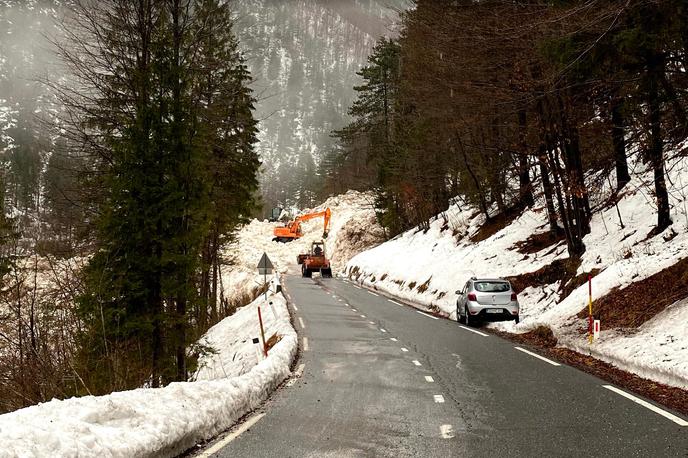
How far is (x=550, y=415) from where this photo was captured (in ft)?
23.6

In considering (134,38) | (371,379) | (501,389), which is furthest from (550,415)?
(134,38)

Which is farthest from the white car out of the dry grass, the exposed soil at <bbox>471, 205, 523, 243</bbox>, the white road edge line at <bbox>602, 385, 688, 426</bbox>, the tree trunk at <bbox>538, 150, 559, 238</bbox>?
the exposed soil at <bbox>471, 205, 523, 243</bbox>

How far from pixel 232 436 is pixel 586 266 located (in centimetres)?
1558

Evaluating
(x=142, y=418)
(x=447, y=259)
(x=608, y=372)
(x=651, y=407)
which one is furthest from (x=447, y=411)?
(x=447, y=259)

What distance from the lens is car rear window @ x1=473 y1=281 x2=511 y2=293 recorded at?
18562mm

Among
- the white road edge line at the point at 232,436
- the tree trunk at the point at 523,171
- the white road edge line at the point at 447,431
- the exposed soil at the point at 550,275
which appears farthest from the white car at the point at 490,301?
the white road edge line at the point at 232,436

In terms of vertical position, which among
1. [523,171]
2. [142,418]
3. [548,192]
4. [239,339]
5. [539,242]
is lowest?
[239,339]

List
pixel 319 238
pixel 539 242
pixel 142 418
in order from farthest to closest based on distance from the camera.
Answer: pixel 319 238 → pixel 539 242 → pixel 142 418

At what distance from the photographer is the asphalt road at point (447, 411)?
19.0 ft

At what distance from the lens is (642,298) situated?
520 inches

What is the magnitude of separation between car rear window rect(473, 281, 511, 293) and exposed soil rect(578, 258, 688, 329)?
160 inches

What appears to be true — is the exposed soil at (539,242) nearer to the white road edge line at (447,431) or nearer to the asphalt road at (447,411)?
the asphalt road at (447,411)

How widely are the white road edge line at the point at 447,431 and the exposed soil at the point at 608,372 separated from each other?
3337 millimetres

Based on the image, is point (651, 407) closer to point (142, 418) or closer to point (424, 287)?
point (142, 418)
